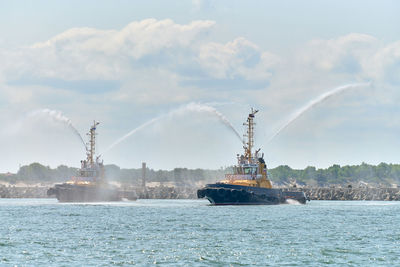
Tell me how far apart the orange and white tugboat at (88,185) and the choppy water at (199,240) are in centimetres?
4810

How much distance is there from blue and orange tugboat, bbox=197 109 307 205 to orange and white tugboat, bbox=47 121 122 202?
30255 millimetres

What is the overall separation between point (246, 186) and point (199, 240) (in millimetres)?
50348

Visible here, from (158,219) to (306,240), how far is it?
24.9m

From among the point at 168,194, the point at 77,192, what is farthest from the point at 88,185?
the point at 168,194

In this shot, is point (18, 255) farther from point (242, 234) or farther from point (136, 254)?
point (242, 234)

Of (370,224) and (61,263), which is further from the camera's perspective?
(370,224)

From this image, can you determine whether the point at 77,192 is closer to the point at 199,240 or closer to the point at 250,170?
the point at 250,170

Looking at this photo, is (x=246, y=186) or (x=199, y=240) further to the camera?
(x=246, y=186)

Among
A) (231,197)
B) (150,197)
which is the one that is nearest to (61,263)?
(231,197)

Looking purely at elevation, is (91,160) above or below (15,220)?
above

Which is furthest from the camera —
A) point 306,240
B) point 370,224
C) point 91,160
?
point 91,160

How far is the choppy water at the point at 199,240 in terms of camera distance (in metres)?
46.8

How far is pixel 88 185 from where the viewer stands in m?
133

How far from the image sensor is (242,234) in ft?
204
